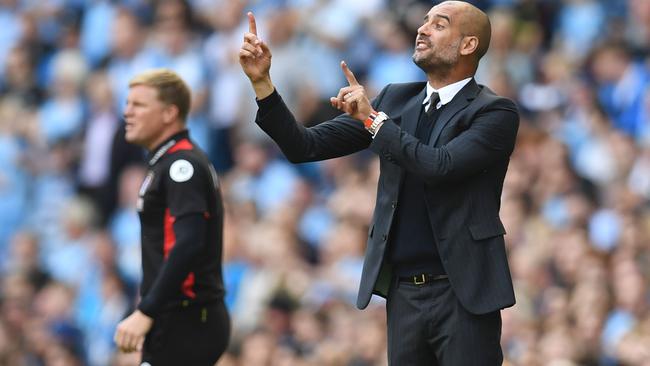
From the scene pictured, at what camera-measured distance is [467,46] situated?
542 centimetres

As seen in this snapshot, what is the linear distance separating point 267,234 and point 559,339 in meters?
3.54

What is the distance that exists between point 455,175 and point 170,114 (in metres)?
2.19

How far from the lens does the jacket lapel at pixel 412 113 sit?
548 centimetres

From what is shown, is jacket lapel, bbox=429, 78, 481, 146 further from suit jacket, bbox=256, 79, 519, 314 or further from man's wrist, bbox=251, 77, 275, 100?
man's wrist, bbox=251, 77, 275, 100

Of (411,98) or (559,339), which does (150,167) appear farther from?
(559,339)

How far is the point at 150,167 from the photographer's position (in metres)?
6.78

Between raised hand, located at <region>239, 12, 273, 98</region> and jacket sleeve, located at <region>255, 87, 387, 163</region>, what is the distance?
6 cm

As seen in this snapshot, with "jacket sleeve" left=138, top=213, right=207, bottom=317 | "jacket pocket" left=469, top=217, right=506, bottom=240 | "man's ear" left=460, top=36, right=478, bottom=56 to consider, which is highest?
"man's ear" left=460, top=36, right=478, bottom=56

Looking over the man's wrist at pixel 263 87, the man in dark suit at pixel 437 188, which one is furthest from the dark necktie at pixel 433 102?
the man's wrist at pixel 263 87

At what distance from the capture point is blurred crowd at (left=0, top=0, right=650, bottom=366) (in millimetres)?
9281

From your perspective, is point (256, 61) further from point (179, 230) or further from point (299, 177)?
point (299, 177)

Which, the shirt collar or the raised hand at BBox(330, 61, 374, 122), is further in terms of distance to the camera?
the shirt collar

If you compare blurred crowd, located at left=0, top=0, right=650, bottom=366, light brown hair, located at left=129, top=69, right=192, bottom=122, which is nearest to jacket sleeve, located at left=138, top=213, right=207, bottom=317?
light brown hair, located at left=129, top=69, right=192, bottom=122

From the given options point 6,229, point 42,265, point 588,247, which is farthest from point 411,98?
point 6,229
